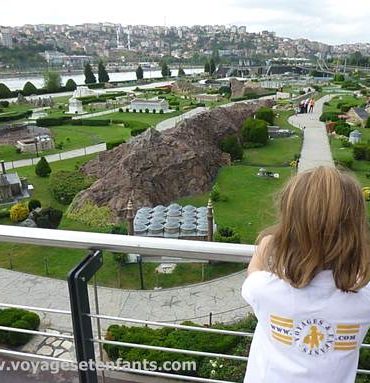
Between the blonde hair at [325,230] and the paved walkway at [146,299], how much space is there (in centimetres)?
681

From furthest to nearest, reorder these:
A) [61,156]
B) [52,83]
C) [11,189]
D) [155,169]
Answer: [52,83] < [61,156] < [11,189] < [155,169]

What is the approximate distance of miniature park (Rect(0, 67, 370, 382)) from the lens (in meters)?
9.86

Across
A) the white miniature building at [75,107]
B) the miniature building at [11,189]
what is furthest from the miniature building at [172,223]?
the white miniature building at [75,107]

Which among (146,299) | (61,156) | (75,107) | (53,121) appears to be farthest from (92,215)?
(75,107)

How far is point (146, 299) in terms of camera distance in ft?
29.8

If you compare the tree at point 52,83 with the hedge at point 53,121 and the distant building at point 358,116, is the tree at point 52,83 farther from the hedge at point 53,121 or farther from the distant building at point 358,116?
the distant building at point 358,116

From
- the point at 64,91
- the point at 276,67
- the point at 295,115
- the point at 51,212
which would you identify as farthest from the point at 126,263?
the point at 276,67

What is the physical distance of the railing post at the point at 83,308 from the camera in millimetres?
1682

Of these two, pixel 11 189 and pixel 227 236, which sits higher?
pixel 227 236

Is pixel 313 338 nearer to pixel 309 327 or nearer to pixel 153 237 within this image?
pixel 309 327

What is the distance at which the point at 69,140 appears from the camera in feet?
91.0

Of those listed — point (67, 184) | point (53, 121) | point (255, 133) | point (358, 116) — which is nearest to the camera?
point (67, 184)

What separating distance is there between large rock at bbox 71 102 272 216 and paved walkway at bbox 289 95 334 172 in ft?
12.7

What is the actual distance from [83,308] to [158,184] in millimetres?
13889
